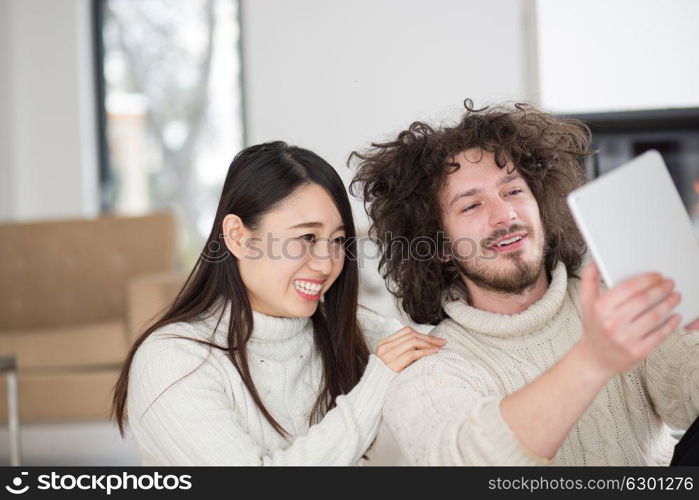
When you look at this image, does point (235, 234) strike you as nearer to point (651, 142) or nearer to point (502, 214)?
point (502, 214)

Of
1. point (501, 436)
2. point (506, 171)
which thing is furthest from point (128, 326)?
point (501, 436)

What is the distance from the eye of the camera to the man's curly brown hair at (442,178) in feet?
5.05

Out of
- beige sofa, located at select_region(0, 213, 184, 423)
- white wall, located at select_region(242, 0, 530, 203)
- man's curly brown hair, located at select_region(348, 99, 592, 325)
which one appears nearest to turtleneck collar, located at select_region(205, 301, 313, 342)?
man's curly brown hair, located at select_region(348, 99, 592, 325)

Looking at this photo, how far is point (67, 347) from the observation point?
2834 mm

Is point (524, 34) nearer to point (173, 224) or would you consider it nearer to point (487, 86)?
point (487, 86)

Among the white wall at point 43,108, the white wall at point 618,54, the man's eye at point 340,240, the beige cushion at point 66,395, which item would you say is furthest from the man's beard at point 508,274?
the white wall at point 43,108

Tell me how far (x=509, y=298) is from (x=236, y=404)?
530mm

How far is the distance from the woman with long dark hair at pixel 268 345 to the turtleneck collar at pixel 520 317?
100mm

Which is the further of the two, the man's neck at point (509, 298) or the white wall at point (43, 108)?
the white wall at point (43, 108)

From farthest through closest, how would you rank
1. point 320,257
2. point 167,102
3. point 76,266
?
point 167,102
point 76,266
point 320,257

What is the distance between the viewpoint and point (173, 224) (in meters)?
3.33

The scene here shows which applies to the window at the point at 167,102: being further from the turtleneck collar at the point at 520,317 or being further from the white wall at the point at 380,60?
the turtleneck collar at the point at 520,317

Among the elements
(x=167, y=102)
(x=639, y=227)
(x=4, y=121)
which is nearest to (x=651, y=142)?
(x=639, y=227)
